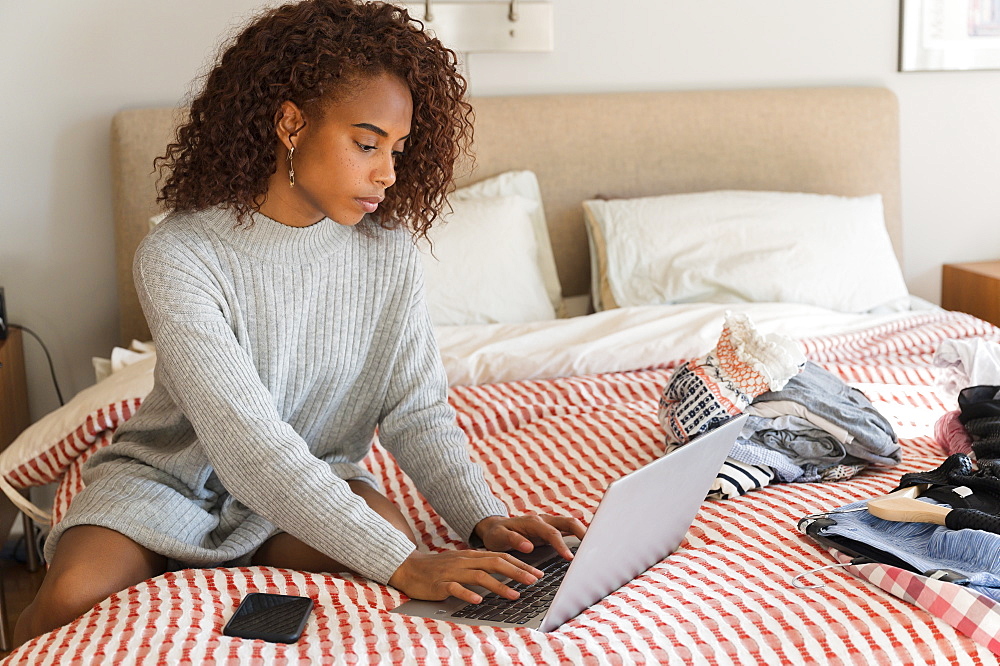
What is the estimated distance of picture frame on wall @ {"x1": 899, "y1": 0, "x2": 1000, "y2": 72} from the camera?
2932mm

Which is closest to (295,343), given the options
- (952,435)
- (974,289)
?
(952,435)

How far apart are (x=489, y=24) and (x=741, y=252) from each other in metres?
0.90

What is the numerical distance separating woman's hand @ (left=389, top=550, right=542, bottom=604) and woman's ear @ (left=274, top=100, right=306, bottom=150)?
0.58 meters

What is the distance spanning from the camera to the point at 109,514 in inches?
48.8

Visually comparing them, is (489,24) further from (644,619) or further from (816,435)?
(644,619)

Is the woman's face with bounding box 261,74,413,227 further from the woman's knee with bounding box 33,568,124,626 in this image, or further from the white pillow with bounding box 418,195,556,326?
the white pillow with bounding box 418,195,556,326

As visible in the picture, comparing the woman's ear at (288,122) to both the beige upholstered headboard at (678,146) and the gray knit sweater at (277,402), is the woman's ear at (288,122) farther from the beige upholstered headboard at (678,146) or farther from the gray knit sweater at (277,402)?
the beige upholstered headboard at (678,146)

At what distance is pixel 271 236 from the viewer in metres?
1.34

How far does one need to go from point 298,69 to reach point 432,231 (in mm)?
1129

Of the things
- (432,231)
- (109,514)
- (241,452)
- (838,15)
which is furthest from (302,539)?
(838,15)

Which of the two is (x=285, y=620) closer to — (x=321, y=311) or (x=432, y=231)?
(x=321, y=311)

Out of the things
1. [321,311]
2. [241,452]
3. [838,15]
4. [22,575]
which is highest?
[838,15]

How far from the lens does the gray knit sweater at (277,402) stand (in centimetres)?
119

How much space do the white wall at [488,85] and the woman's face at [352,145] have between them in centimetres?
144
